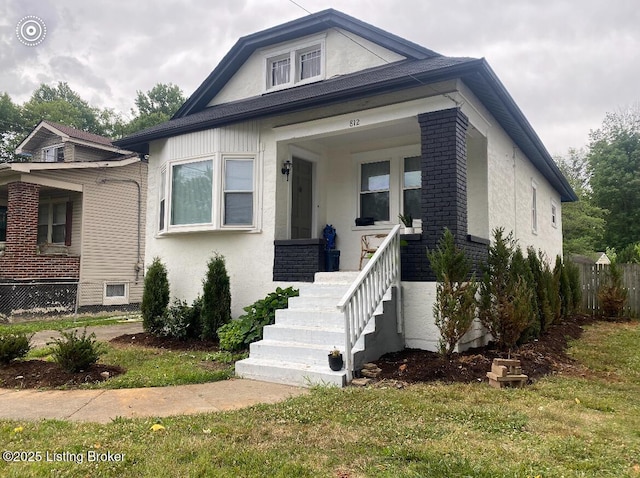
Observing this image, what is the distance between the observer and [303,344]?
5.73 meters

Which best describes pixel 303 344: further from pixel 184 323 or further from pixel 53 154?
pixel 53 154

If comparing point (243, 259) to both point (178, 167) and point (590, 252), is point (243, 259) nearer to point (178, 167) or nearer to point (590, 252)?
point (178, 167)

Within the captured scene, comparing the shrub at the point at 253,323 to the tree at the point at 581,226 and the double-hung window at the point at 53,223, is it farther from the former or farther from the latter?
the tree at the point at 581,226

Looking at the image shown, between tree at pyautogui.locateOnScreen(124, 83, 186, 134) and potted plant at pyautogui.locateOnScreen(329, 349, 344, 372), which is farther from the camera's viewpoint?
tree at pyautogui.locateOnScreen(124, 83, 186, 134)

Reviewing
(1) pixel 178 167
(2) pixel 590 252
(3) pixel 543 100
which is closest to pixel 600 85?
(3) pixel 543 100

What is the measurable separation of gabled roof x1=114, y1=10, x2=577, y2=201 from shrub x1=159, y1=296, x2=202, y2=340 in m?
3.40

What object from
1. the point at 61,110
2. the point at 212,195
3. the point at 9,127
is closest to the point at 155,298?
the point at 212,195

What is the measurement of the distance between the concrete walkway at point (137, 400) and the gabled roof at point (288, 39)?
6283 millimetres

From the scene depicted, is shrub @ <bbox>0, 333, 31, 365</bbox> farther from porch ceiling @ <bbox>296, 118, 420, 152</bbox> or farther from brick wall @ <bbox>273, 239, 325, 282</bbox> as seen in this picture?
porch ceiling @ <bbox>296, 118, 420, 152</bbox>

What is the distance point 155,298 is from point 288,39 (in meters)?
5.92

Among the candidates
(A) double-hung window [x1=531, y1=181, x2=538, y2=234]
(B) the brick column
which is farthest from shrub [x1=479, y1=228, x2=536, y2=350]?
(B) the brick column

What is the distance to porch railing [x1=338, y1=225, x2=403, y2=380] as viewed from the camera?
5105 mm

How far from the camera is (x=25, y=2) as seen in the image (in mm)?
9383

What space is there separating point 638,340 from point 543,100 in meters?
23.1
